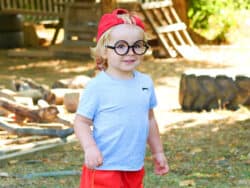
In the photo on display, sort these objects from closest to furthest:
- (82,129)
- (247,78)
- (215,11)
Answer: (82,129), (247,78), (215,11)

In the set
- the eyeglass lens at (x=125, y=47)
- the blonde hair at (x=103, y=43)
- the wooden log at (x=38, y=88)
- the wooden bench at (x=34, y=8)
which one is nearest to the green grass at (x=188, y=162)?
the blonde hair at (x=103, y=43)

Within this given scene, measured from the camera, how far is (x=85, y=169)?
361 cm

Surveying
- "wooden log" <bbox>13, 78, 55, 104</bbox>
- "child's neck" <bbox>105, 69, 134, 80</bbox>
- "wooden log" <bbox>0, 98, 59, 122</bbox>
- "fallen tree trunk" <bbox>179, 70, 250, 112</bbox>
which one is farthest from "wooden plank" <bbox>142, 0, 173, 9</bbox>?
"child's neck" <bbox>105, 69, 134, 80</bbox>

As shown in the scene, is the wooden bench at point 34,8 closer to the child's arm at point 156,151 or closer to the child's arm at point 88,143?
the child's arm at point 156,151

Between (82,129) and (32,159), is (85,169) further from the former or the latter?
(32,159)

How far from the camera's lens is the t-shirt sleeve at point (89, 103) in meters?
3.52

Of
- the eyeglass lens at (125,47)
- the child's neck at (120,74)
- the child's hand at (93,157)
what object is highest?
the eyeglass lens at (125,47)

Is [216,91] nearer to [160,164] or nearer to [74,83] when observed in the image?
[74,83]

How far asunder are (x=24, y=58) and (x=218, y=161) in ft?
32.2

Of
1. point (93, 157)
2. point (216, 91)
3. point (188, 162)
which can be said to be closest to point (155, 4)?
point (216, 91)

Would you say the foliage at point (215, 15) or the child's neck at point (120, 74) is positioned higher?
the child's neck at point (120, 74)

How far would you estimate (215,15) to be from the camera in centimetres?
1719

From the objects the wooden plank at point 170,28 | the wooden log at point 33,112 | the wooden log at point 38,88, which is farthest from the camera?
the wooden plank at point 170,28

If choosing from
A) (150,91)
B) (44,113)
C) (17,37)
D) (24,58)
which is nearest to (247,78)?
(44,113)
